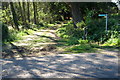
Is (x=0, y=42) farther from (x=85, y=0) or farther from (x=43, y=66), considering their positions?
(x=85, y=0)

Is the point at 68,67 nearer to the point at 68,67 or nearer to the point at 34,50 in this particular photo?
the point at 68,67

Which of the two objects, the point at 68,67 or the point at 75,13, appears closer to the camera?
the point at 68,67

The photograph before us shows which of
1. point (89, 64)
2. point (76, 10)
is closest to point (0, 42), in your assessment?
point (89, 64)

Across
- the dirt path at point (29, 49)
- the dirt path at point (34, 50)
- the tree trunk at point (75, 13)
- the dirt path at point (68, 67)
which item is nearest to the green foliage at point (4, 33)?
the dirt path at point (29, 49)

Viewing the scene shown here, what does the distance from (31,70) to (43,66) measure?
0.46m

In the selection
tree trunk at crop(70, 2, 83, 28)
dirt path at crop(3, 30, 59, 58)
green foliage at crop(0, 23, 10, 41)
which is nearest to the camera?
dirt path at crop(3, 30, 59, 58)

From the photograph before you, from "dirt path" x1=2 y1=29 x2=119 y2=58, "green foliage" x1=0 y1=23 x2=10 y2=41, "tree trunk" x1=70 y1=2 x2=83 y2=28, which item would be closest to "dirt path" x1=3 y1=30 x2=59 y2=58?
"dirt path" x1=2 y1=29 x2=119 y2=58

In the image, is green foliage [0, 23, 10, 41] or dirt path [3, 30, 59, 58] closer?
dirt path [3, 30, 59, 58]

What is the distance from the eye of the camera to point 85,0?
56.4ft

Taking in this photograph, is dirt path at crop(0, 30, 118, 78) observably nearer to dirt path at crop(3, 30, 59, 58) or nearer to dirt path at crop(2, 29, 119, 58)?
dirt path at crop(2, 29, 119, 58)

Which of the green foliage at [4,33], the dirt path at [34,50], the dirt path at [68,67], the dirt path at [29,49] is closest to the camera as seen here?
the dirt path at [68,67]

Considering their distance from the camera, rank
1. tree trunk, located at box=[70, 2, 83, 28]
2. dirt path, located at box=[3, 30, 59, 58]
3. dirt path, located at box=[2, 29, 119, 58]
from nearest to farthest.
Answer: dirt path, located at box=[2, 29, 119, 58] < dirt path, located at box=[3, 30, 59, 58] < tree trunk, located at box=[70, 2, 83, 28]

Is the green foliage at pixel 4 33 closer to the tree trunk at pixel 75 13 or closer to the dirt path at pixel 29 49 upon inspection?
the dirt path at pixel 29 49

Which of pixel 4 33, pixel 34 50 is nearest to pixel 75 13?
pixel 4 33
